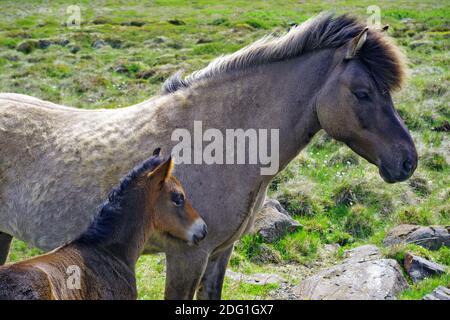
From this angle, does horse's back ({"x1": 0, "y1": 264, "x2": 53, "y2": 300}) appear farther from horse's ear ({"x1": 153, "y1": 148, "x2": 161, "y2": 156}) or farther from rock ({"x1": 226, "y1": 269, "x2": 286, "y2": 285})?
rock ({"x1": 226, "y1": 269, "x2": 286, "y2": 285})

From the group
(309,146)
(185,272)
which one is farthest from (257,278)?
(309,146)

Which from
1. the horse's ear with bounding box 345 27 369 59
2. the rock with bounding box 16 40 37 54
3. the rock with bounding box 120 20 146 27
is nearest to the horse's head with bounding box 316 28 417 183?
the horse's ear with bounding box 345 27 369 59

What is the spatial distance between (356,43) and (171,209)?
2.22 metres

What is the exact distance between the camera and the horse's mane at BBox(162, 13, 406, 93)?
4887 millimetres

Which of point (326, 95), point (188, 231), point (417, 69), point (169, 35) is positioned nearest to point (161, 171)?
point (188, 231)

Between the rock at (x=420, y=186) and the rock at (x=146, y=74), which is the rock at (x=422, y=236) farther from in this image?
the rock at (x=146, y=74)

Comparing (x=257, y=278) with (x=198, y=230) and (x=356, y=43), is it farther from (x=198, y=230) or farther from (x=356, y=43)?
(x=356, y=43)

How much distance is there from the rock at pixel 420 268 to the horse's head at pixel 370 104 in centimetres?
231

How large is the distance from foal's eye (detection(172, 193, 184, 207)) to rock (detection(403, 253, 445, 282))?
3369 millimetres

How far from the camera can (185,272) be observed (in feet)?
16.0

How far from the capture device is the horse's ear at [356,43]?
472cm

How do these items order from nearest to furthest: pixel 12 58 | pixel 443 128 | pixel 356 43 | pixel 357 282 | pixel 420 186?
pixel 356 43
pixel 357 282
pixel 420 186
pixel 443 128
pixel 12 58

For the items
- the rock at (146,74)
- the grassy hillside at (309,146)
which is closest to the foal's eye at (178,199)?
the grassy hillside at (309,146)
